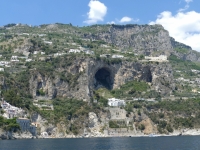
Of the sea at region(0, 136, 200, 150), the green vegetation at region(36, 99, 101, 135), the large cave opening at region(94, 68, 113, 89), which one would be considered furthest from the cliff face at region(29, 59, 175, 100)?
the sea at region(0, 136, 200, 150)

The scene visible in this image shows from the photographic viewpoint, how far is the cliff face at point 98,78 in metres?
105

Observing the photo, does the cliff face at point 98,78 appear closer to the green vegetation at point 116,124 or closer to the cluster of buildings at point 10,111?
the green vegetation at point 116,124

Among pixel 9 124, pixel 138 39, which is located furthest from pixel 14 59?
pixel 138 39

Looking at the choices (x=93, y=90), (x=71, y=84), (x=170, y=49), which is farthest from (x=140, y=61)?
(x=170, y=49)

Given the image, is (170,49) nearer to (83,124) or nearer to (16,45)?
(16,45)

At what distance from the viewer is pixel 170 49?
19912 cm

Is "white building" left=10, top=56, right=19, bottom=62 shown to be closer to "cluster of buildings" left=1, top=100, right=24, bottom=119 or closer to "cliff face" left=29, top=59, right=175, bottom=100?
"cliff face" left=29, top=59, right=175, bottom=100

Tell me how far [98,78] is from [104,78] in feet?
6.74

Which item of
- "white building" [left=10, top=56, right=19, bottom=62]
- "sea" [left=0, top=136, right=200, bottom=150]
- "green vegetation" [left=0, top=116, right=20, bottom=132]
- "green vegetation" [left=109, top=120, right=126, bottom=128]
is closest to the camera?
"sea" [left=0, top=136, right=200, bottom=150]

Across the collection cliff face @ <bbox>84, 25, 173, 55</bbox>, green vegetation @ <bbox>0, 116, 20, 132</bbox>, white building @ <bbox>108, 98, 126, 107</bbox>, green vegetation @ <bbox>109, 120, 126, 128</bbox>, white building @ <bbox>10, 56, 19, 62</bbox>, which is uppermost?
cliff face @ <bbox>84, 25, 173, 55</bbox>

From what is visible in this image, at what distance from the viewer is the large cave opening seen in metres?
125

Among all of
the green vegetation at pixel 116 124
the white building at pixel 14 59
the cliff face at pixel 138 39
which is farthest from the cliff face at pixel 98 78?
the cliff face at pixel 138 39

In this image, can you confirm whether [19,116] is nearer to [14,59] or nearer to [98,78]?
[14,59]

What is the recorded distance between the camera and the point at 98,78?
12619 cm
